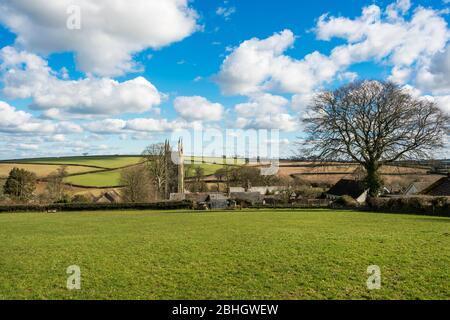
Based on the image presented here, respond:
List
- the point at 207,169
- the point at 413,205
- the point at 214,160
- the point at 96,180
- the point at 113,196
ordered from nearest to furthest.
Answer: the point at 413,205 → the point at 113,196 → the point at 96,180 → the point at 207,169 → the point at 214,160

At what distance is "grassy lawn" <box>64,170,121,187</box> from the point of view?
79250mm

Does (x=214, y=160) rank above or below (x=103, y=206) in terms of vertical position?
above

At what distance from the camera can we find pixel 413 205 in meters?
32.2

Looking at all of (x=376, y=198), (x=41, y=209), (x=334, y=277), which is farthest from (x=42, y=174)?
(x=334, y=277)

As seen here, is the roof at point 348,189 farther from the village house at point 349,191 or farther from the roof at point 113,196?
the roof at point 113,196

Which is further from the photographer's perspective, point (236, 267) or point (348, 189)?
point (348, 189)

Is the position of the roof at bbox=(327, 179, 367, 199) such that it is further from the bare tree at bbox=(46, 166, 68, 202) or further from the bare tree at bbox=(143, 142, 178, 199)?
the bare tree at bbox=(46, 166, 68, 202)

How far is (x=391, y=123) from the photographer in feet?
109

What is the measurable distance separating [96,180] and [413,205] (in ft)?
230

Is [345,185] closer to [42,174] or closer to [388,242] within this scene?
[388,242]

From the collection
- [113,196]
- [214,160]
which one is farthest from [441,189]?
[214,160]

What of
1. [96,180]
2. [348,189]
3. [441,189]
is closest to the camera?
[441,189]

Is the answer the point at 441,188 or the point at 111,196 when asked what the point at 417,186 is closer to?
the point at 441,188

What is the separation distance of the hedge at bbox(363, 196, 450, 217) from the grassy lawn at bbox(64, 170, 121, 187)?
5643cm
